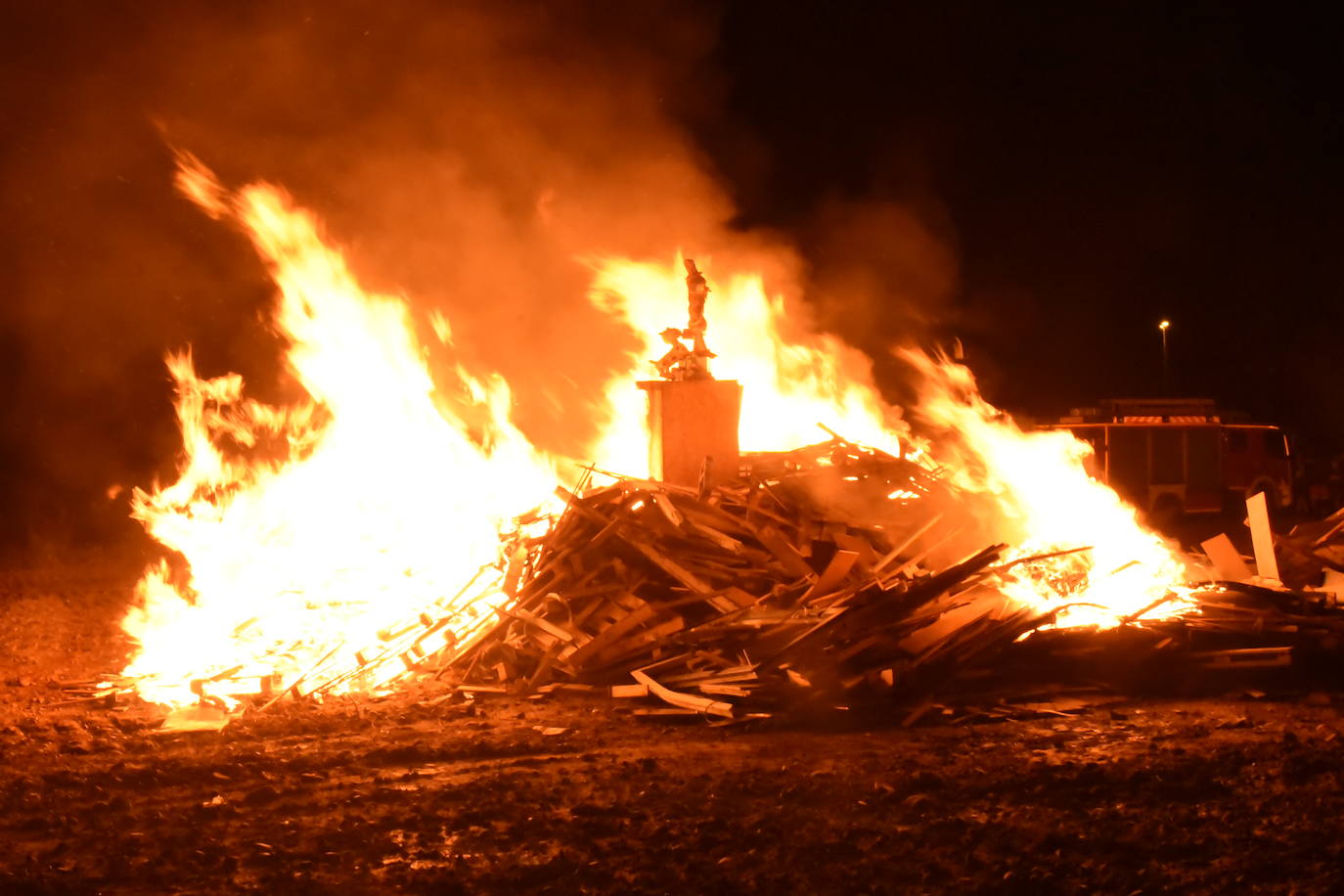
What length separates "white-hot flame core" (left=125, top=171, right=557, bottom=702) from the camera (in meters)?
10.2

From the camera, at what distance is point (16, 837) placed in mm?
5688

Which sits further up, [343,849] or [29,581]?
[29,581]

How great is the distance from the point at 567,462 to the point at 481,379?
156 cm

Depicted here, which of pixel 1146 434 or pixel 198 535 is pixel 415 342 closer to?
pixel 198 535

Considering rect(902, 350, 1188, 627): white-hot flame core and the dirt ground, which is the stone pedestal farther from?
the dirt ground

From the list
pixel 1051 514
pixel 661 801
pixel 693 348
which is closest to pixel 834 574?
pixel 1051 514

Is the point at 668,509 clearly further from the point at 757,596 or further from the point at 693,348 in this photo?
Result: the point at 693,348

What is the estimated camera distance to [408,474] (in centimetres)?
1175

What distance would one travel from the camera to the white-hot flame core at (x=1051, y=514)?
9461 millimetres

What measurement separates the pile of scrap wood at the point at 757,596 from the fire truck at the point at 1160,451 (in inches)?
443

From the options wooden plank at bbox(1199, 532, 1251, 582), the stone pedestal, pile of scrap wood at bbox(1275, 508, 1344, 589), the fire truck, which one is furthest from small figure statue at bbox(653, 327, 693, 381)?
the fire truck

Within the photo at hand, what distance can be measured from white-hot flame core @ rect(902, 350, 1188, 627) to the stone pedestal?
7.72 feet

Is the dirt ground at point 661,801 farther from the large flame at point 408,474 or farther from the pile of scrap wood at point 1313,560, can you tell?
the pile of scrap wood at point 1313,560

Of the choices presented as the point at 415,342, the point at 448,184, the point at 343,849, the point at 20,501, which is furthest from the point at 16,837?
the point at 20,501
